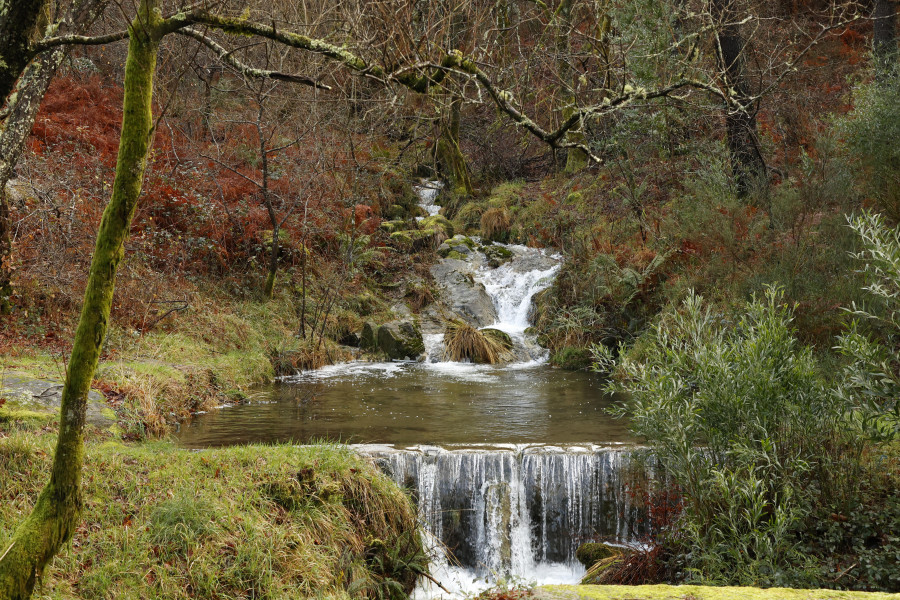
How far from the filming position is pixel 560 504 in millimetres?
6750

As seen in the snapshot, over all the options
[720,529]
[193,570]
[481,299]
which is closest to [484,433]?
[720,529]

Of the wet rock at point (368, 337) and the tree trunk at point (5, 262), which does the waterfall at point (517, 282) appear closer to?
the wet rock at point (368, 337)

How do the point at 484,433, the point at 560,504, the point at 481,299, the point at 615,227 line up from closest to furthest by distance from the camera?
the point at 560,504, the point at 484,433, the point at 615,227, the point at 481,299

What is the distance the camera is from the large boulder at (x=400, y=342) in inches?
547

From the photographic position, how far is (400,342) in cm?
1392

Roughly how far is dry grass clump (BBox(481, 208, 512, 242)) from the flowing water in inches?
346

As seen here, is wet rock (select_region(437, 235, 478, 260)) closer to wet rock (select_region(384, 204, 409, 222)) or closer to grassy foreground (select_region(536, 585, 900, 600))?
wet rock (select_region(384, 204, 409, 222))

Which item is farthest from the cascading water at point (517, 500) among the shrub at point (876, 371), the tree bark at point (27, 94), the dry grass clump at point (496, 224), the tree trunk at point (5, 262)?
the dry grass clump at point (496, 224)

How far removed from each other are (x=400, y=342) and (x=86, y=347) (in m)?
10.5

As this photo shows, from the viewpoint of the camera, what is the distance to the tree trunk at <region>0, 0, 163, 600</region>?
11.0 ft

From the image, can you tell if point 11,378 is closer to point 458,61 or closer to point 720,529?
point 458,61

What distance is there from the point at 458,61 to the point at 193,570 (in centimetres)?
364

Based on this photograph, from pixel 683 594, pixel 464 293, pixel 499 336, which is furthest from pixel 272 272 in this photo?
pixel 683 594

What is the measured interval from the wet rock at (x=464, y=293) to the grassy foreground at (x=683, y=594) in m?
12.8
